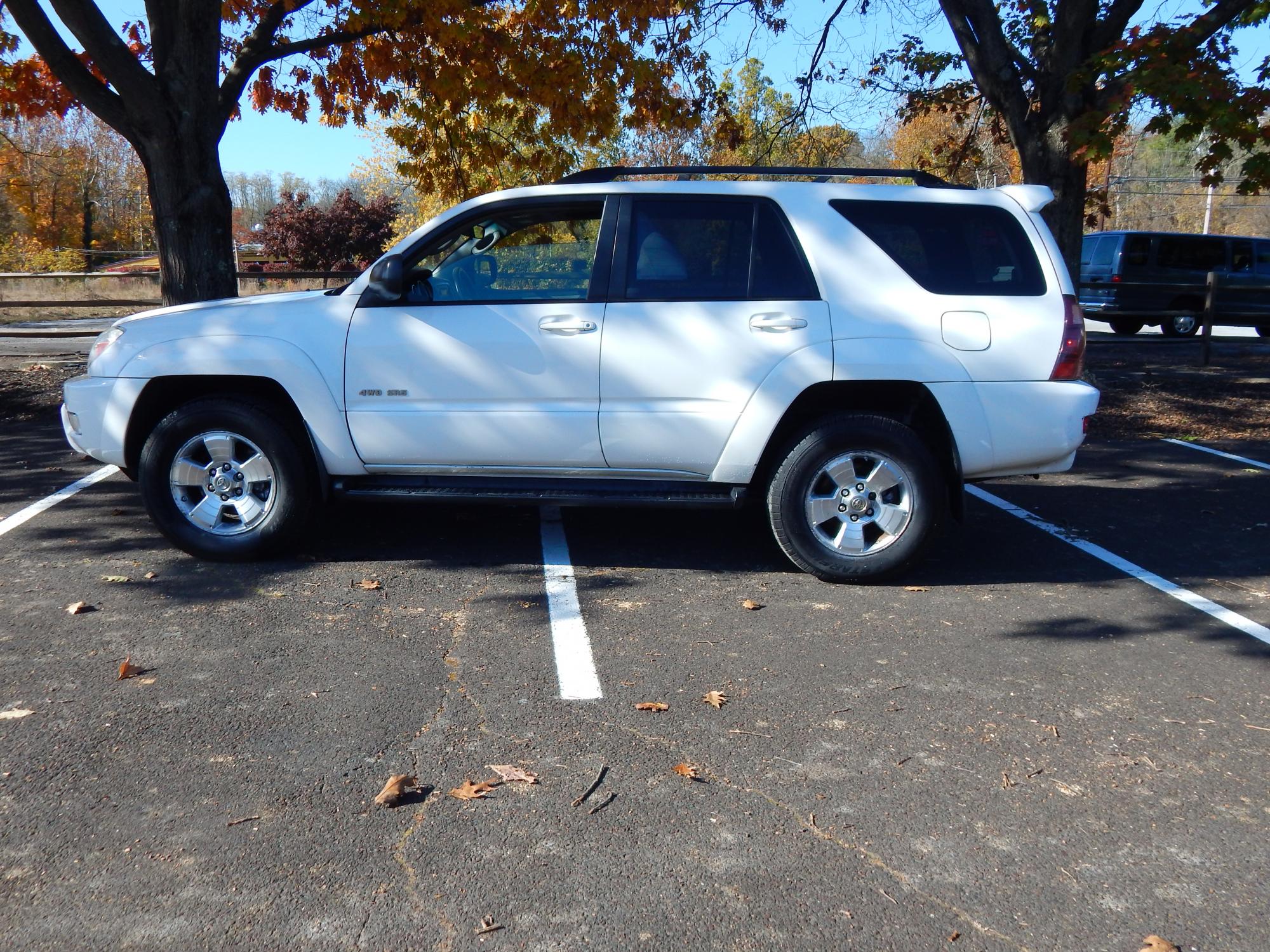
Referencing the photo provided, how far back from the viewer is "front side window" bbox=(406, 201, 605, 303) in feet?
18.6

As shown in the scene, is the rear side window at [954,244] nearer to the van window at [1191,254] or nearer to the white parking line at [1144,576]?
the white parking line at [1144,576]

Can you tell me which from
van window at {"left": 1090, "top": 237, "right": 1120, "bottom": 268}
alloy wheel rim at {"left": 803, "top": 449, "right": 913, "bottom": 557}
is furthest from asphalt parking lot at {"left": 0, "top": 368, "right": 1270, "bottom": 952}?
van window at {"left": 1090, "top": 237, "right": 1120, "bottom": 268}

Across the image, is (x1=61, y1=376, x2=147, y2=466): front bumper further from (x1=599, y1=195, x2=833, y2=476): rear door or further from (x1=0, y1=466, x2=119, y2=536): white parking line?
(x1=599, y1=195, x2=833, y2=476): rear door

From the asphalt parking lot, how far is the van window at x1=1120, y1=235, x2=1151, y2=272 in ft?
54.4

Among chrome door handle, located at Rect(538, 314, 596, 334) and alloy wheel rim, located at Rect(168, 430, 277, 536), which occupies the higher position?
chrome door handle, located at Rect(538, 314, 596, 334)

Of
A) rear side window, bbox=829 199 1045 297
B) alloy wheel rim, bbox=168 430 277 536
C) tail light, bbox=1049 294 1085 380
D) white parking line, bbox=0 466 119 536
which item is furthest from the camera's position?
white parking line, bbox=0 466 119 536

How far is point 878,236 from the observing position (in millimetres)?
5625

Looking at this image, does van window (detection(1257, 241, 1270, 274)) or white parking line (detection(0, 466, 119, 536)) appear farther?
van window (detection(1257, 241, 1270, 274))

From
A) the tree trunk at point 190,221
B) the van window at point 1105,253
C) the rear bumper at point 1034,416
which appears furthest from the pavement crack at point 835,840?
the van window at point 1105,253

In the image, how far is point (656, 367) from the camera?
554cm

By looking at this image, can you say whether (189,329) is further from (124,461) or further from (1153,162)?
(1153,162)

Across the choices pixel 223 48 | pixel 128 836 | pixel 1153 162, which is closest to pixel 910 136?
pixel 223 48

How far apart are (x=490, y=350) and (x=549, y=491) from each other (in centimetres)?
76

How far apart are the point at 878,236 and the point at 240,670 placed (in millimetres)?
3578
